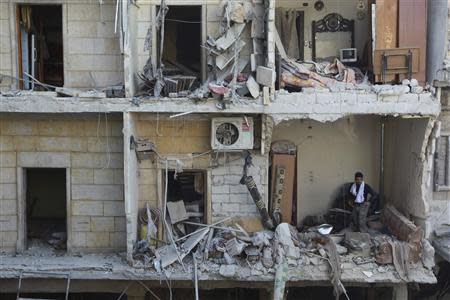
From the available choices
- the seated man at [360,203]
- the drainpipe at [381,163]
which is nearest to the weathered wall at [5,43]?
the seated man at [360,203]

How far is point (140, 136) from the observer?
1230 cm

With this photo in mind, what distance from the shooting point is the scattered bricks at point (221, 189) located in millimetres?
12547

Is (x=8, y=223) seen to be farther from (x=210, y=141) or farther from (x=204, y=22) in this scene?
(x=204, y=22)

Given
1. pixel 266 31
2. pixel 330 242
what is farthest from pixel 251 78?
pixel 330 242

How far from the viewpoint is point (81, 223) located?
12461 millimetres

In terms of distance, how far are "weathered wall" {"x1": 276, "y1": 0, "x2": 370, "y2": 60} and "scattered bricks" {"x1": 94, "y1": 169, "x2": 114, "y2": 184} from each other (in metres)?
5.60

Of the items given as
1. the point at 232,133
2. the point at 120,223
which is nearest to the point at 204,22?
the point at 232,133

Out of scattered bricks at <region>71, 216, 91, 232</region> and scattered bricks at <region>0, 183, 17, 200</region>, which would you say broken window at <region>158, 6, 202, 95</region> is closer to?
scattered bricks at <region>71, 216, 91, 232</region>

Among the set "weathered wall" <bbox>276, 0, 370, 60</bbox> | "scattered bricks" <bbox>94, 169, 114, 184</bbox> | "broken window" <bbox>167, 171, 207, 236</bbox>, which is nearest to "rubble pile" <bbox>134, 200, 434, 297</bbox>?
"broken window" <bbox>167, 171, 207, 236</bbox>

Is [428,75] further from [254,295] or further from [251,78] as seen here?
[254,295]

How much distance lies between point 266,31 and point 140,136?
365cm

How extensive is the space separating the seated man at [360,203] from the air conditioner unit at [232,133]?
2812 millimetres

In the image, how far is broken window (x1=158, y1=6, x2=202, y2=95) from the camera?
1295 cm

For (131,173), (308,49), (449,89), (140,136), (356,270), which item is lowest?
(356,270)
